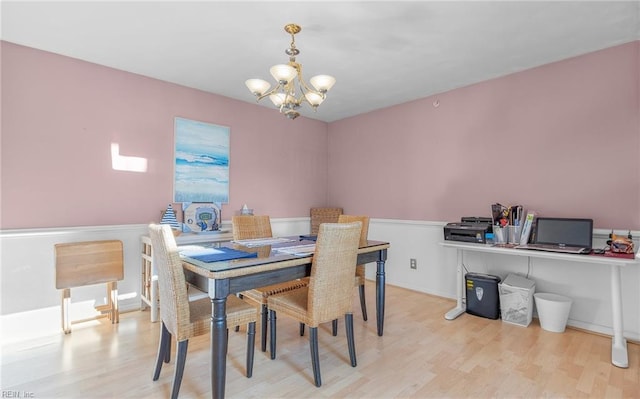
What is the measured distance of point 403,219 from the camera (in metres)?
4.03

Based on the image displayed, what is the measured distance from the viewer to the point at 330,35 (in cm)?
240

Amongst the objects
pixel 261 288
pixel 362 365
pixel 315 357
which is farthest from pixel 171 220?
pixel 362 365

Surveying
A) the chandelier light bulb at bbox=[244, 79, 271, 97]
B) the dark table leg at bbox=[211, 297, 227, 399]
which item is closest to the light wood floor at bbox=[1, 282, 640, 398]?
the dark table leg at bbox=[211, 297, 227, 399]

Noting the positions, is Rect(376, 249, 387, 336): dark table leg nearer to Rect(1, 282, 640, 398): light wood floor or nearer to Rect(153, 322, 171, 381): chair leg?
Rect(1, 282, 640, 398): light wood floor

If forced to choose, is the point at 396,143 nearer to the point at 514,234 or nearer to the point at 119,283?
the point at 514,234

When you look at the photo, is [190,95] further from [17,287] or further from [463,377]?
[463,377]

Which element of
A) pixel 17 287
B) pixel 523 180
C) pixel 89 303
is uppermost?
pixel 523 180

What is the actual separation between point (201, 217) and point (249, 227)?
0.99 metres

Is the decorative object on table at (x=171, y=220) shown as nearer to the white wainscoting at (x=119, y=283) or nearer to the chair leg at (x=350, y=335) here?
the white wainscoting at (x=119, y=283)

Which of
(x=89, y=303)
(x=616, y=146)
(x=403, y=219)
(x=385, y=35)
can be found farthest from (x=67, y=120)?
(x=616, y=146)

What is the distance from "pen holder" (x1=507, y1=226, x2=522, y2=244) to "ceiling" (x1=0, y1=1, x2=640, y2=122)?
1507mm

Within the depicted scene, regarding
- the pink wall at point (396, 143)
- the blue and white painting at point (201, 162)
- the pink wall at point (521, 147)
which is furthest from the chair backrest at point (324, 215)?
the blue and white painting at point (201, 162)

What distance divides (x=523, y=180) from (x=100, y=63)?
4.14 m

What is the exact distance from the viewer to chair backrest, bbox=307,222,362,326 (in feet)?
6.13
